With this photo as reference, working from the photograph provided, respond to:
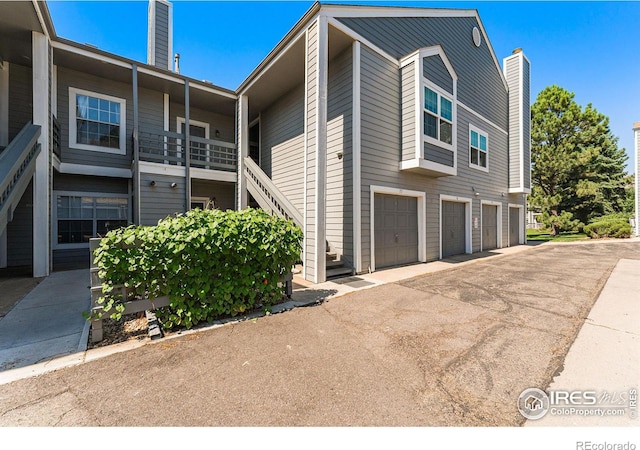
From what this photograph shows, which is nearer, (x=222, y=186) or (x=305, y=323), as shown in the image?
(x=305, y=323)

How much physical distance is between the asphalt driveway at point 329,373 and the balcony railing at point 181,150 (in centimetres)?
653

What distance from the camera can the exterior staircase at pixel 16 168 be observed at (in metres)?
4.54

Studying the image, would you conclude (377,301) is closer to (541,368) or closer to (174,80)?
(541,368)

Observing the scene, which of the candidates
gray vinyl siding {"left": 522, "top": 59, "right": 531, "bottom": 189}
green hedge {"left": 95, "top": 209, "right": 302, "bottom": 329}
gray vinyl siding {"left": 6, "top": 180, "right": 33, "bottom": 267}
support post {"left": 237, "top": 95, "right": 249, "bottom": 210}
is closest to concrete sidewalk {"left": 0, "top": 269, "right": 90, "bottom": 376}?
green hedge {"left": 95, "top": 209, "right": 302, "bottom": 329}

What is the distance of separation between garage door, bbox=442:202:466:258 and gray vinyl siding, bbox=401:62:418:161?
3088mm

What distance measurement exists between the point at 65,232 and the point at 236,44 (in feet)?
24.7

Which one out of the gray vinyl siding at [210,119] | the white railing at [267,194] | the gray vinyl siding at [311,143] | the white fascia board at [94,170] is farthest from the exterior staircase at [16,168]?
the gray vinyl siding at [311,143]

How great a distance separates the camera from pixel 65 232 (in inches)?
299

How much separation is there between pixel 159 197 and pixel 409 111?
7.65 meters

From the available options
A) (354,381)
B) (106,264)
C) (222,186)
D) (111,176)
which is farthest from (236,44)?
(354,381)

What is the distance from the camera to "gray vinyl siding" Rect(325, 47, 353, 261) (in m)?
6.36

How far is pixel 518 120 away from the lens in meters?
12.8

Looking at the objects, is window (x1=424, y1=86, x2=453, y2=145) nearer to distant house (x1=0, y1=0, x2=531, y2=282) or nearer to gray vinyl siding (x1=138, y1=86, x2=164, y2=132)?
distant house (x1=0, y1=0, x2=531, y2=282)

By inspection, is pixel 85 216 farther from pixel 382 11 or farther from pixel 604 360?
pixel 604 360
